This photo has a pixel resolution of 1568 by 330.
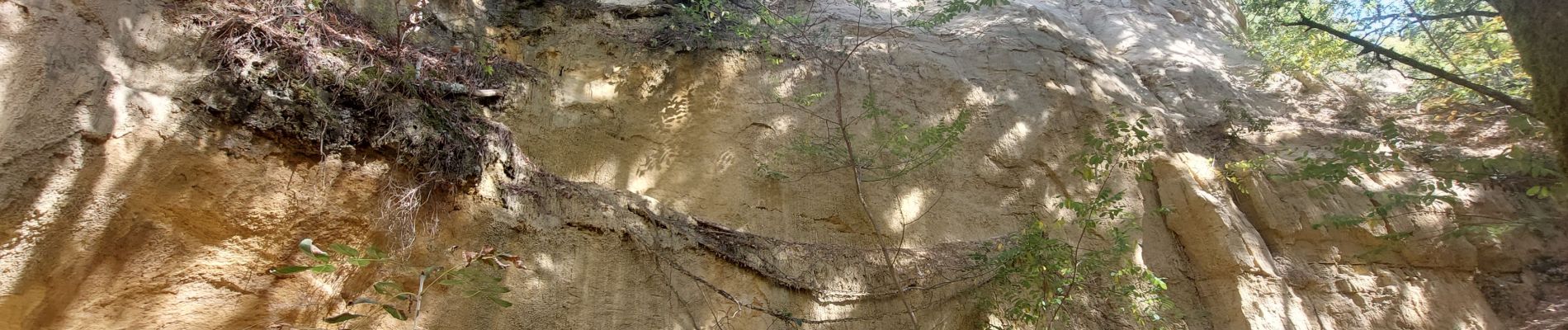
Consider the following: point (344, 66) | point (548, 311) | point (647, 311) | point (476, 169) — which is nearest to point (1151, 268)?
point (647, 311)

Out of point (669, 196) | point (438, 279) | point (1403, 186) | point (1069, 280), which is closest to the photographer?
point (438, 279)

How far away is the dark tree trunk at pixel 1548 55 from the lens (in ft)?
10.3

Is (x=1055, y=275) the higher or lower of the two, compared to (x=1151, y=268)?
higher

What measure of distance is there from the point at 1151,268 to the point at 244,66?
21.6 ft

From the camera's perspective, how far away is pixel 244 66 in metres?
3.85

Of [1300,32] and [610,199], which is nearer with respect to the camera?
[610,199]

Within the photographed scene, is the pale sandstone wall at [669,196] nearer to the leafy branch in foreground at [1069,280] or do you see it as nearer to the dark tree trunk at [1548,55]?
the leafy branch in foreground at [1069,280]

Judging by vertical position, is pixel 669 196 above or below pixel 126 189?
below

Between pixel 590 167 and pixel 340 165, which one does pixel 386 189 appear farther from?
pixel 590 167

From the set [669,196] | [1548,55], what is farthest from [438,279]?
[1548,55]

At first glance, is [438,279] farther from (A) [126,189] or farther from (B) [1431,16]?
(B) [1431,16]

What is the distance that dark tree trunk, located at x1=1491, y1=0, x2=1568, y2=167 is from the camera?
312 centimetres

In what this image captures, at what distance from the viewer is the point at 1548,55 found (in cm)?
321

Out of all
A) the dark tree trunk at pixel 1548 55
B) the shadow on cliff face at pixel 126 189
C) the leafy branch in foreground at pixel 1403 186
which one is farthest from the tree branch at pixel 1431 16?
the shadow on cliff face at pixel 126 189
